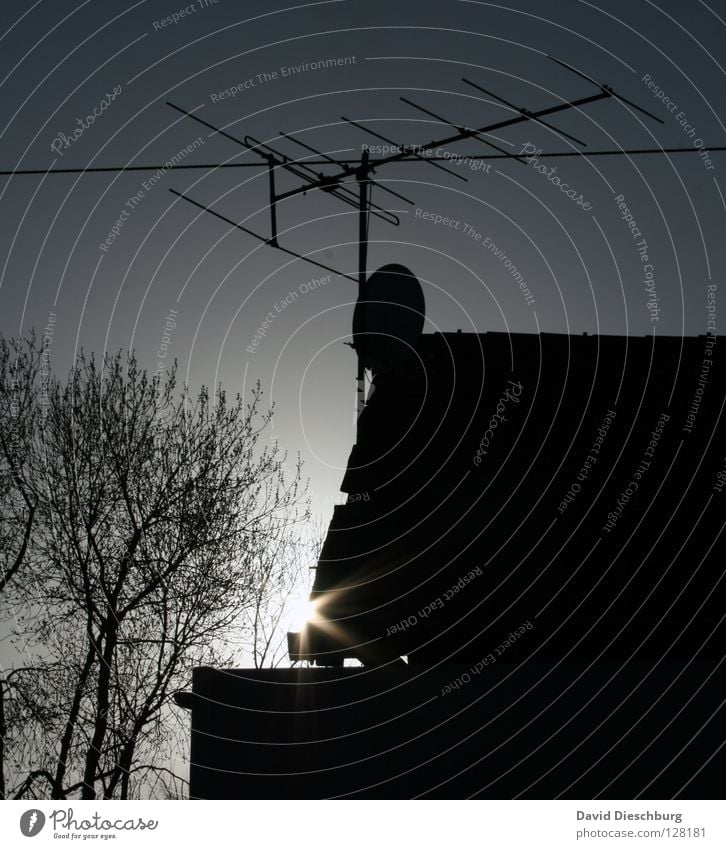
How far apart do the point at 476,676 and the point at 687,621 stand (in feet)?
14.3

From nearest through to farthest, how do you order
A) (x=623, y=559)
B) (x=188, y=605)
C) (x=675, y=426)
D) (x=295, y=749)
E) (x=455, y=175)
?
1. (x=295, y=749)
2. (x=455, y=175)
3. (x=623, y=559)
4. (x=675, y=426)
5. (x=188, y=605)

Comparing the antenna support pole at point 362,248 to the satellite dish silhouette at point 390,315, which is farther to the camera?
the satellite dish silhouette at point 390,315

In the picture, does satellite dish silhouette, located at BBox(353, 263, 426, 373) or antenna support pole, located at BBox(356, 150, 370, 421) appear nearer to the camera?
antenna support pole, located at BBox(356, 150, 370, 421)

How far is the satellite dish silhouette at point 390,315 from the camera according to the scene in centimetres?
1470

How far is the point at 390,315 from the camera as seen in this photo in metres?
14.7

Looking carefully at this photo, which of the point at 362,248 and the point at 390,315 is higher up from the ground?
the point at 362,248

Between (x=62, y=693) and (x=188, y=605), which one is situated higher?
(x=188, y=605)

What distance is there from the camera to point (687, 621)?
14.5 meters

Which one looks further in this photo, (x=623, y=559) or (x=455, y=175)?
(x=623, y=559)

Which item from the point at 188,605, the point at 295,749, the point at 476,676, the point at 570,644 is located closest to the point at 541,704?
the point at 476,676

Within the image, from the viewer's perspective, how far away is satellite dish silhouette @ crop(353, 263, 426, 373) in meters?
14.7

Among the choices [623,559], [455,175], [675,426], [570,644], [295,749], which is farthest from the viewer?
[675,426]

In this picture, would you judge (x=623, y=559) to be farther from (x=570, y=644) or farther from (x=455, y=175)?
(x=455, y=175)
